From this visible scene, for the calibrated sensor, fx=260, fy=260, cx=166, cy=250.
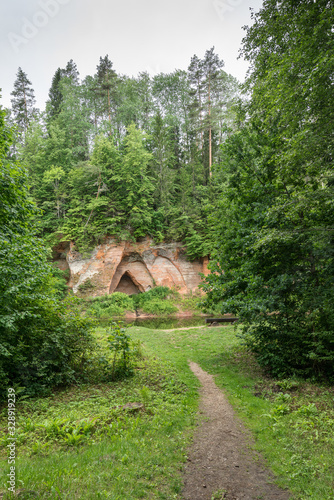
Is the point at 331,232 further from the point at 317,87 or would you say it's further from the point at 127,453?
the point at 127,453

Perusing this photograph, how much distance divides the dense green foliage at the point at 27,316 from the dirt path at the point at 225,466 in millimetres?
3775

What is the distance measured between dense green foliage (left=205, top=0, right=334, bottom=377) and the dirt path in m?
2.78

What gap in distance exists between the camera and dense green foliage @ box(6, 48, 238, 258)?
27.0 meters

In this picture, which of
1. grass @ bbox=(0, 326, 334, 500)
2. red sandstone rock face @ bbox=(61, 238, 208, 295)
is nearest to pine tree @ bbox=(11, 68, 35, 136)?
red sandstone rock face @ bbox=(61, 238, 208, 295)

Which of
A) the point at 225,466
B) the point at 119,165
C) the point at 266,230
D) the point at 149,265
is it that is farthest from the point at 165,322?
the point at 225,466

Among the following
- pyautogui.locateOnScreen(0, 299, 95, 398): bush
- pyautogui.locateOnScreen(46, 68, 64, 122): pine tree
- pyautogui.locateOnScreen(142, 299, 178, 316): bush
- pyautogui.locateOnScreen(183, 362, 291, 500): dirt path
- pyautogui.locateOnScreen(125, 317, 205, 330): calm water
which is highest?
pyautogui.locateOnScreen(46, 68, 64, 122): pine tree

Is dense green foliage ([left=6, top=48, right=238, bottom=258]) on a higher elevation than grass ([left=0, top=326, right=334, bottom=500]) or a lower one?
higher

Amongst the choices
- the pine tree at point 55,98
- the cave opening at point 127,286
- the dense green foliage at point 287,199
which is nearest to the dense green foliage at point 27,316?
the dense green foliage at point 287,199

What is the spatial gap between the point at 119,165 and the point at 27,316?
24206 millimetres

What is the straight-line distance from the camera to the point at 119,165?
27875 millimetres

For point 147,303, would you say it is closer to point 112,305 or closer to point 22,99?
point 112,305

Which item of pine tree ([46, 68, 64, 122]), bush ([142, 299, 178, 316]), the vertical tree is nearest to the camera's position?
bush ([142, 299, 178, 316])

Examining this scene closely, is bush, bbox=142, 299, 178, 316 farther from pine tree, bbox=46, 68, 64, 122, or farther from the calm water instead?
pine tree, bbox=46, 68, 64, 122

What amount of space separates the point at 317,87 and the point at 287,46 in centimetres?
336
